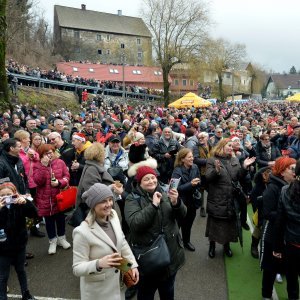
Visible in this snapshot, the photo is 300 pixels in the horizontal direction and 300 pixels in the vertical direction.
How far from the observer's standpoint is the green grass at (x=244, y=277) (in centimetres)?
439

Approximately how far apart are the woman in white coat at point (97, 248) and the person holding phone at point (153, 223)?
220mm

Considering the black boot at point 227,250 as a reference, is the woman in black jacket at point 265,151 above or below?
above

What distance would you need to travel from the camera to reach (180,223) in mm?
5645

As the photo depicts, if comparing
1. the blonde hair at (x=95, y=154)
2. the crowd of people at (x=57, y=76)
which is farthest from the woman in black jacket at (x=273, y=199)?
the crowd of people at (x=57, y=76)

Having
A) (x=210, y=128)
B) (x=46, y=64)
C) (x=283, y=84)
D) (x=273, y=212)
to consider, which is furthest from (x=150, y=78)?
(x=283, y=84)

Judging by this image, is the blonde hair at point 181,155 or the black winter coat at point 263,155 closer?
the blonde hair at point 181,155

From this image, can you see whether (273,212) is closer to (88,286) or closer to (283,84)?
(88,286)

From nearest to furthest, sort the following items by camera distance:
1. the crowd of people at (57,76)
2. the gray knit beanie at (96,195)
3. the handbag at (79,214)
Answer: the gray knit beanie at (96,195) → the handbag at (79,214) → the crowd of people at (57,76)

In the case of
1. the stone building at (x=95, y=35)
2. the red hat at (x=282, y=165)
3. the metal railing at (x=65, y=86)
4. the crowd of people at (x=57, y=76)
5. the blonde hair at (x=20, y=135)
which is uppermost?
the stone building at (x=95, y=35)

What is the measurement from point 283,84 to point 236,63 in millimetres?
45772

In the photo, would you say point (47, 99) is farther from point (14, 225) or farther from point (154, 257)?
point (154, 257)

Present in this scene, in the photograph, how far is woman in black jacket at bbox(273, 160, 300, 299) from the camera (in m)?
3.36

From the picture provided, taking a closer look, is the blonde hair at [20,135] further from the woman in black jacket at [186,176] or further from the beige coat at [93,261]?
the beige coat at [93,261]

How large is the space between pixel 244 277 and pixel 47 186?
3423 millimetres
